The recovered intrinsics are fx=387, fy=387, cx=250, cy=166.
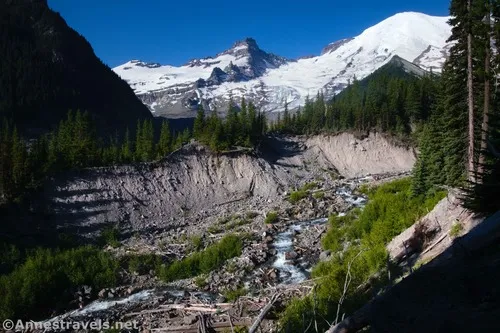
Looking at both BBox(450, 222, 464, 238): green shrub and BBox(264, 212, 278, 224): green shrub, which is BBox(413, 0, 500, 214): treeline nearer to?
BBox(450, 222, 464, 238): green shrub

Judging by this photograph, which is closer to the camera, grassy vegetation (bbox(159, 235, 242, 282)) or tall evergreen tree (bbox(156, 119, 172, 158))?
grassy vegetation (bbox(159, 235, 242, 282))

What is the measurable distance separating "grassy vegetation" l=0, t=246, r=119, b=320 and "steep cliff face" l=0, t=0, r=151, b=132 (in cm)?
8850

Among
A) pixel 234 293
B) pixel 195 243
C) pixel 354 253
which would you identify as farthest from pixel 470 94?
pixel 195 243

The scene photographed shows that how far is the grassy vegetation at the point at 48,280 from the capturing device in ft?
84.1

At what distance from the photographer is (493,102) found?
898 inches

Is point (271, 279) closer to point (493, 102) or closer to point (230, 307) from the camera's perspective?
point (230, 307)

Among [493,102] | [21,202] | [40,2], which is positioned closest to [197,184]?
[21,202]

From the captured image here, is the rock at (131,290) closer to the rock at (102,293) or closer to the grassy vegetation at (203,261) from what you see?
the rock at (102,293)

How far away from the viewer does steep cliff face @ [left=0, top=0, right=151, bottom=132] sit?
11275cm

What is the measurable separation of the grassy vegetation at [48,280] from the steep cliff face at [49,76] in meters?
88.5

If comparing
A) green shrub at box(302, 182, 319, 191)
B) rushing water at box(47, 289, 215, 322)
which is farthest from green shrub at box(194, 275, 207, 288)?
green shrub at box(302, 182, 319, 191)

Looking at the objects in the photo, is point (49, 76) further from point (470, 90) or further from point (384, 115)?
point (470, 90)

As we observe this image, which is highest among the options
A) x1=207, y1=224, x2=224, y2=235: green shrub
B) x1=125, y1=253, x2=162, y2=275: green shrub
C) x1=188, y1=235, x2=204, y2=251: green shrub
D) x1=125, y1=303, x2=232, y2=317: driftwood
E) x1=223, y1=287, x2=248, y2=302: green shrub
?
x1=125, y1=303, x2=232, y2=317: driftwood

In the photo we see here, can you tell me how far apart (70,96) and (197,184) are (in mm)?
91304
